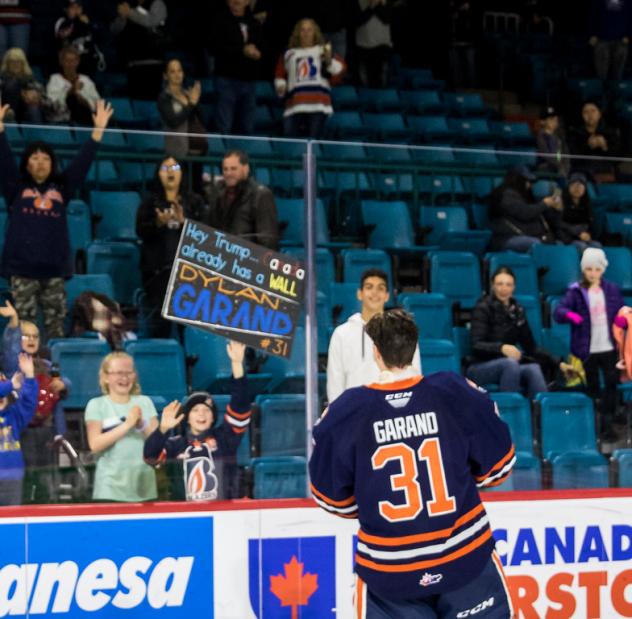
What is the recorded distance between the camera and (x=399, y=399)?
4.45 m

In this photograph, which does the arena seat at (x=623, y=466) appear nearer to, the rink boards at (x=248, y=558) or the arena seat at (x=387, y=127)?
the rink boards at (x=248, y=558)

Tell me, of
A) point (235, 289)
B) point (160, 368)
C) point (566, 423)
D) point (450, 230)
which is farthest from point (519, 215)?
point (160, 368)

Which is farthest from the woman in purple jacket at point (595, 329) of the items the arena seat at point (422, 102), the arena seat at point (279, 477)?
the arena seat at point (422, 102)

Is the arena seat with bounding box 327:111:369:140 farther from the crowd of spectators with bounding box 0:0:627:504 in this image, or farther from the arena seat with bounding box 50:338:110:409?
the arena seat with bounding box 50:338:110:409

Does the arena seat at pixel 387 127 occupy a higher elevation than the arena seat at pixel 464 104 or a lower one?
lower

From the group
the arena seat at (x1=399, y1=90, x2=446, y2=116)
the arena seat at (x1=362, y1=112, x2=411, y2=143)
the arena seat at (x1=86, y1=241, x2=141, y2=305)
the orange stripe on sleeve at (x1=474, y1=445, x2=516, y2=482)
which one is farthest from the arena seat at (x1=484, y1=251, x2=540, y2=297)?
the arena seat at (x1=399, y1=90, x2=446, y2=116)

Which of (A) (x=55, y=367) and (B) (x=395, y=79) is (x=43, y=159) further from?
(B) (x=395, y=79)

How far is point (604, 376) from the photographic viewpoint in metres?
6.65

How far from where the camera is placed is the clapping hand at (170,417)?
19.6ft

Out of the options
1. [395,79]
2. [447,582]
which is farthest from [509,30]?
[447,582]

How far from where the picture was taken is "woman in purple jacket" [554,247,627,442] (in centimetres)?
662

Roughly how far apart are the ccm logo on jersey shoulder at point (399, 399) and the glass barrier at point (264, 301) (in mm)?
1708

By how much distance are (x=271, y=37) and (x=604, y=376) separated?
8.59 m

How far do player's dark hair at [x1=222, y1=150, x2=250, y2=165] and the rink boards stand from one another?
150 cm
